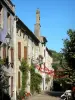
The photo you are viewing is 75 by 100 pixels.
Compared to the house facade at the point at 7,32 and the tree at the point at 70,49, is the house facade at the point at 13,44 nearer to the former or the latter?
the house facade at the point at 7,32

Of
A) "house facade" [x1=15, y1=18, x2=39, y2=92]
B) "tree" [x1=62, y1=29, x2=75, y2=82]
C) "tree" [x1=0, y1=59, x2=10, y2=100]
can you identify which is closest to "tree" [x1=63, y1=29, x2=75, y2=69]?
"tree" [x1=62, y1=29, x2=75, y2=82]

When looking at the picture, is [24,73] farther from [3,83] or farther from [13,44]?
[3,83]

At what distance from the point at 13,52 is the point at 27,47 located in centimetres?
700

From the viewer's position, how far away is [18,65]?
1224 inches

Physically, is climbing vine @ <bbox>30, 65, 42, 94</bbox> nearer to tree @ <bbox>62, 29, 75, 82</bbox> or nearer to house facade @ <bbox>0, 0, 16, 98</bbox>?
tree @ <bbox>62, 29, 75, 82</bbox>

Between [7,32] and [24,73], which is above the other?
[7,32]

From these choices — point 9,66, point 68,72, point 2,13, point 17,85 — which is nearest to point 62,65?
point 68,72

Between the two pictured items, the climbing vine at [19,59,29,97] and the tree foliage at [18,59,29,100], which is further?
the climbing vine at [19,59,29,97]

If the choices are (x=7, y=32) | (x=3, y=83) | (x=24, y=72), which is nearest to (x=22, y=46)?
(x=24, y=72)

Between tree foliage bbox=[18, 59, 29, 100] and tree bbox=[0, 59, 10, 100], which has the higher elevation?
tree foliage bbox=[18, 59, 29, 100]

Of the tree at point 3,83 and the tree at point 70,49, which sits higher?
the tree at point 70,49

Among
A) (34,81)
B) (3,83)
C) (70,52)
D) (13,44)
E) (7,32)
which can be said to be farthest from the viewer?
(34,81)

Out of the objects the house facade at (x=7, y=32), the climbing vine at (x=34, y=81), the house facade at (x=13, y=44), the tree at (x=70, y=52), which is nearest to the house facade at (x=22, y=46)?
the house facade at (x=13, y=44)

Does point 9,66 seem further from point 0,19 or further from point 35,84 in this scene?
point 35,84
